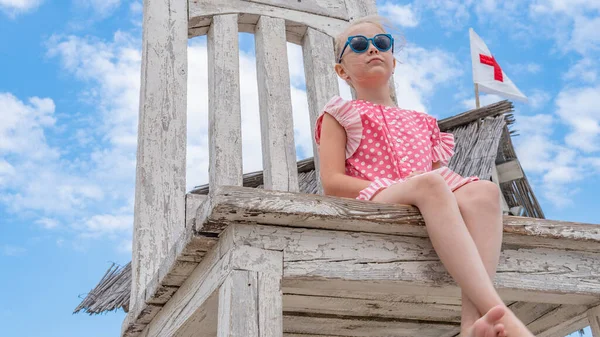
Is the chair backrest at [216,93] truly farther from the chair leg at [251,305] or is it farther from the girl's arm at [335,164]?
the chair leg at [251,305]

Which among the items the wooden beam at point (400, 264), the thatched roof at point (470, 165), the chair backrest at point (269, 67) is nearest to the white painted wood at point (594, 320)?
the wooden beam at point (400, 264)

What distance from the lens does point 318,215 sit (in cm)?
145

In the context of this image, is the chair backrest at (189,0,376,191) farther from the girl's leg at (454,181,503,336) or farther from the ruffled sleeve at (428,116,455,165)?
the girl's leg at (454,181,503,336)

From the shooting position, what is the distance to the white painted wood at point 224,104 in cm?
234

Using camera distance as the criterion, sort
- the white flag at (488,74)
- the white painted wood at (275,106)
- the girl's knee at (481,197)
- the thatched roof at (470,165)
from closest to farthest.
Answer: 1. the girl's knee at (481,197)
2. the white painted wood at (275,106)
3. the thatched roof at (470,165)
4. the white flag at (488,74)

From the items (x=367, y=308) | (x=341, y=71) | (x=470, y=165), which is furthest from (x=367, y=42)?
(x=470, y=165)

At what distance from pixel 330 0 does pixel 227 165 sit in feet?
2.89

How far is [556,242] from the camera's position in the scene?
5.52ft

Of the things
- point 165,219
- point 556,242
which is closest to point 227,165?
point 165,219

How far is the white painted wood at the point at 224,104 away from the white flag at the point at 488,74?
A: 4.11m

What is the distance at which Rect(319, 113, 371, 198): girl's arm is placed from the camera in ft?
5.99

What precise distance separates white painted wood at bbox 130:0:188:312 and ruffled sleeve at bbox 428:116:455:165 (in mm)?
802

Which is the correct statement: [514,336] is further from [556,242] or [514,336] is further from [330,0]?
[330,0]

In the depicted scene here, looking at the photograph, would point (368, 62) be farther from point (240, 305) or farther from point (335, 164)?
point (240, 305)
